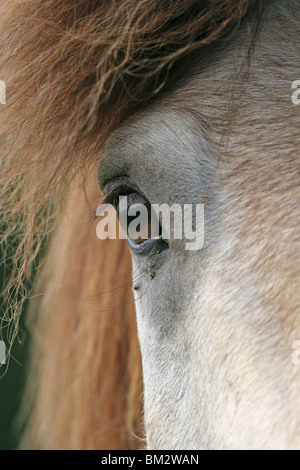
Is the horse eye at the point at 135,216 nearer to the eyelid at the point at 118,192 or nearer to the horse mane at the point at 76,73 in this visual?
the eyelid at the point at 118,192

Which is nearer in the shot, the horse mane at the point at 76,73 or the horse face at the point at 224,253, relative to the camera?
the horse face at the point at 224,253

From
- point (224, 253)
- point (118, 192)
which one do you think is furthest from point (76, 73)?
point (224, 253)

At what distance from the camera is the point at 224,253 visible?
0.81 metres

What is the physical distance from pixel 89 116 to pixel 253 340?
0.43 metres

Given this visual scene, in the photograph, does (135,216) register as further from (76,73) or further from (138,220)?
(76,73)

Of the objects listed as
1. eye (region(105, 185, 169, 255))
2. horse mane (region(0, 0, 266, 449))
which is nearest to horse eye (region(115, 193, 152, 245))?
Result: eye (region(105, 185, 169, 255))

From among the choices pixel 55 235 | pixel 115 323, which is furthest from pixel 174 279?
pixel 55 235

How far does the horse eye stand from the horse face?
0.02m

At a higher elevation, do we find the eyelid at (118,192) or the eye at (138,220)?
the eyelid at (118,192)

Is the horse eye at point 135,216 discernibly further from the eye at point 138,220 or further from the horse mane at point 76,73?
the horse mane at point 76,73

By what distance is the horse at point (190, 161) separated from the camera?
744 mm

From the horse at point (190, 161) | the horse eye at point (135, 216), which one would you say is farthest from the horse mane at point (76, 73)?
the horse eye at point (135, 216)

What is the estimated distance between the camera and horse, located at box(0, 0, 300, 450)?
2.44ft

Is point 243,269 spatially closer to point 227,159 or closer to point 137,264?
point 227,159
